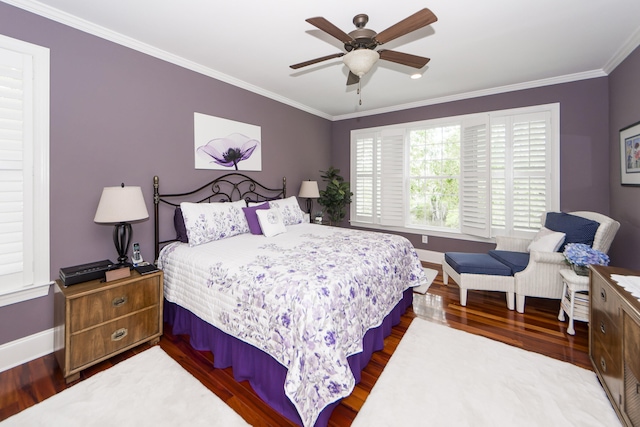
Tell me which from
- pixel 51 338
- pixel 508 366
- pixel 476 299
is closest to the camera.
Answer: pixel 508 366

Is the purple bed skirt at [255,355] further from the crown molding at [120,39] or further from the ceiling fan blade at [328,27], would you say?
the crown molding at [120,39]

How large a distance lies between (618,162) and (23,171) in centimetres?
577

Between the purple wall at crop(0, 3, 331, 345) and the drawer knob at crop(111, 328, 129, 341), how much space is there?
2.25 feet

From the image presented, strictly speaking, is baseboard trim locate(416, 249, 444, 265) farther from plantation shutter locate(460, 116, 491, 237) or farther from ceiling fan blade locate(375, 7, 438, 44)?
ceiling fan blade locate(375, 7, 438, 44)

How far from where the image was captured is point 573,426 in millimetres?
1517

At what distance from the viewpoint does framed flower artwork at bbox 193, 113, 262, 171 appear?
10.6 feet

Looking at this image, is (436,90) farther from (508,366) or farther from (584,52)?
(508,366)

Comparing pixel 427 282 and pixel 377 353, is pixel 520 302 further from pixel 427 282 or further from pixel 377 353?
pixel 377 353

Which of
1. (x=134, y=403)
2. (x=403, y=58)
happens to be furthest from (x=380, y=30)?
(x=134, y=403)

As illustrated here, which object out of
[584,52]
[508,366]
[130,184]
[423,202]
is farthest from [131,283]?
[584,52]

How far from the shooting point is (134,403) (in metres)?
1.70

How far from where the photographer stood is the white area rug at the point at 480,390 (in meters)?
1.58

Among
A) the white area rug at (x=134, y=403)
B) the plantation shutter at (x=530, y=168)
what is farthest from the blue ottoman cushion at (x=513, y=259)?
the white area rug at (x=134, y=403)

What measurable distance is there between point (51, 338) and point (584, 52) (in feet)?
19.0
